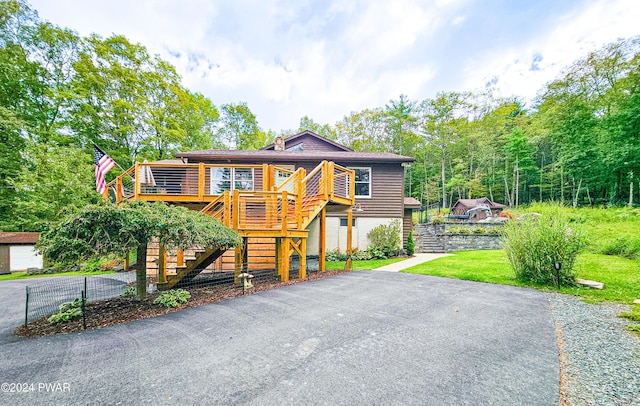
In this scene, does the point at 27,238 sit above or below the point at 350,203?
below

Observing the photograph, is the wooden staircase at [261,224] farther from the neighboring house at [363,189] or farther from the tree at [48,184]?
the tree at [48,184]

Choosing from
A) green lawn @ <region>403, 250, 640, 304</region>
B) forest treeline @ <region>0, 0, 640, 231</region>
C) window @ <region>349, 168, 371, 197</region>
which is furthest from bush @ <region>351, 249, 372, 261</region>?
forest treeline @ <region>0, 0, 640, 231</region>

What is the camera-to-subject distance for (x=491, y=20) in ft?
37.1

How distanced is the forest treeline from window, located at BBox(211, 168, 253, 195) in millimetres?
8985

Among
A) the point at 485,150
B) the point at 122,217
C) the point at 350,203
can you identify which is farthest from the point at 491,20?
the point at 485,150

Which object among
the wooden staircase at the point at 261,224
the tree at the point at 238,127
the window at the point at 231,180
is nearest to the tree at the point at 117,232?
the wooden staircase at the point at 261,224

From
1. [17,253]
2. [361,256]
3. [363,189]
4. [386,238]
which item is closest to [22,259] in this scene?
[17,253]

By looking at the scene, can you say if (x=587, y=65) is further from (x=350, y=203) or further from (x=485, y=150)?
(x=350, y=203)

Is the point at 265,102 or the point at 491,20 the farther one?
the point at 265,102

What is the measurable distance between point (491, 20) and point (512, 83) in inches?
971

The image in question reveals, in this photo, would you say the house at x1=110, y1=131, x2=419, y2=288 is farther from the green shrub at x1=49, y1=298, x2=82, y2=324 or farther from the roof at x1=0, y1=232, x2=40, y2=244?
the roof at x1=0, y1=232, x2=40, y2=244

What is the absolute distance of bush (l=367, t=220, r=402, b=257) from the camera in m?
12.1

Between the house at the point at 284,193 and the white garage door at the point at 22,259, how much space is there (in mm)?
7240

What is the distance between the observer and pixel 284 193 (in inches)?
265
